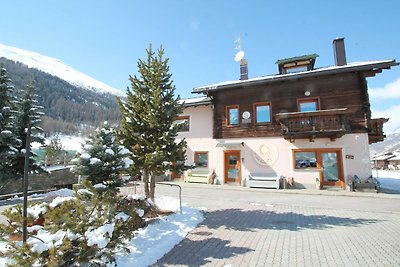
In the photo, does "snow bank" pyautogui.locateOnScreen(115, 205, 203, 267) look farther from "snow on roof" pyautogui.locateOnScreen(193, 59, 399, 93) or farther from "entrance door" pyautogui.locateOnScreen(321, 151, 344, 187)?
"snow on roof" pyautogui.locateOnScreen(193, 59, 399, 93)

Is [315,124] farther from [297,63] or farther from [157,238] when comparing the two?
[157,238]

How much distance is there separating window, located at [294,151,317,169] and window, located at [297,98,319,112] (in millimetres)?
3000

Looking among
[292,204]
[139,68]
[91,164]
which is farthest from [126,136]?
[292,204]

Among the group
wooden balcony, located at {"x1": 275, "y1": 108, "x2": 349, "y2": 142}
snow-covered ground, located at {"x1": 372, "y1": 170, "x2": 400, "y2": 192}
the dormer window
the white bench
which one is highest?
the dormer window

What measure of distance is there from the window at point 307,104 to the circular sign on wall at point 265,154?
3.29 metres

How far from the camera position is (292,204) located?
11.6m

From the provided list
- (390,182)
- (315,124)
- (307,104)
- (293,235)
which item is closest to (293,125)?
(315,124)

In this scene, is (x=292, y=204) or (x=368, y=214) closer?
(x=368, y=214)

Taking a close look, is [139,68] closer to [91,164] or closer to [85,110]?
[91,164]

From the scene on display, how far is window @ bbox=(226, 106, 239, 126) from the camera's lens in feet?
63.3

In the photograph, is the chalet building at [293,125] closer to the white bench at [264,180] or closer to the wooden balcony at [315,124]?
the wooden balcony at [315,124]

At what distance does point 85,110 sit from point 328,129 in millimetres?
139782

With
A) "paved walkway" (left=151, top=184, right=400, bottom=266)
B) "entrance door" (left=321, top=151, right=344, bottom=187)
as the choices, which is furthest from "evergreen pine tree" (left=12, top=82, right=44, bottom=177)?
"entrance door" (left=321, top=151, right=344, bottom=187)

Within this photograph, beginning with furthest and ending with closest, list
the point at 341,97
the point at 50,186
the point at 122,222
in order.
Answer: the point at 50,186
the point at 341,97
the point at 122,222
